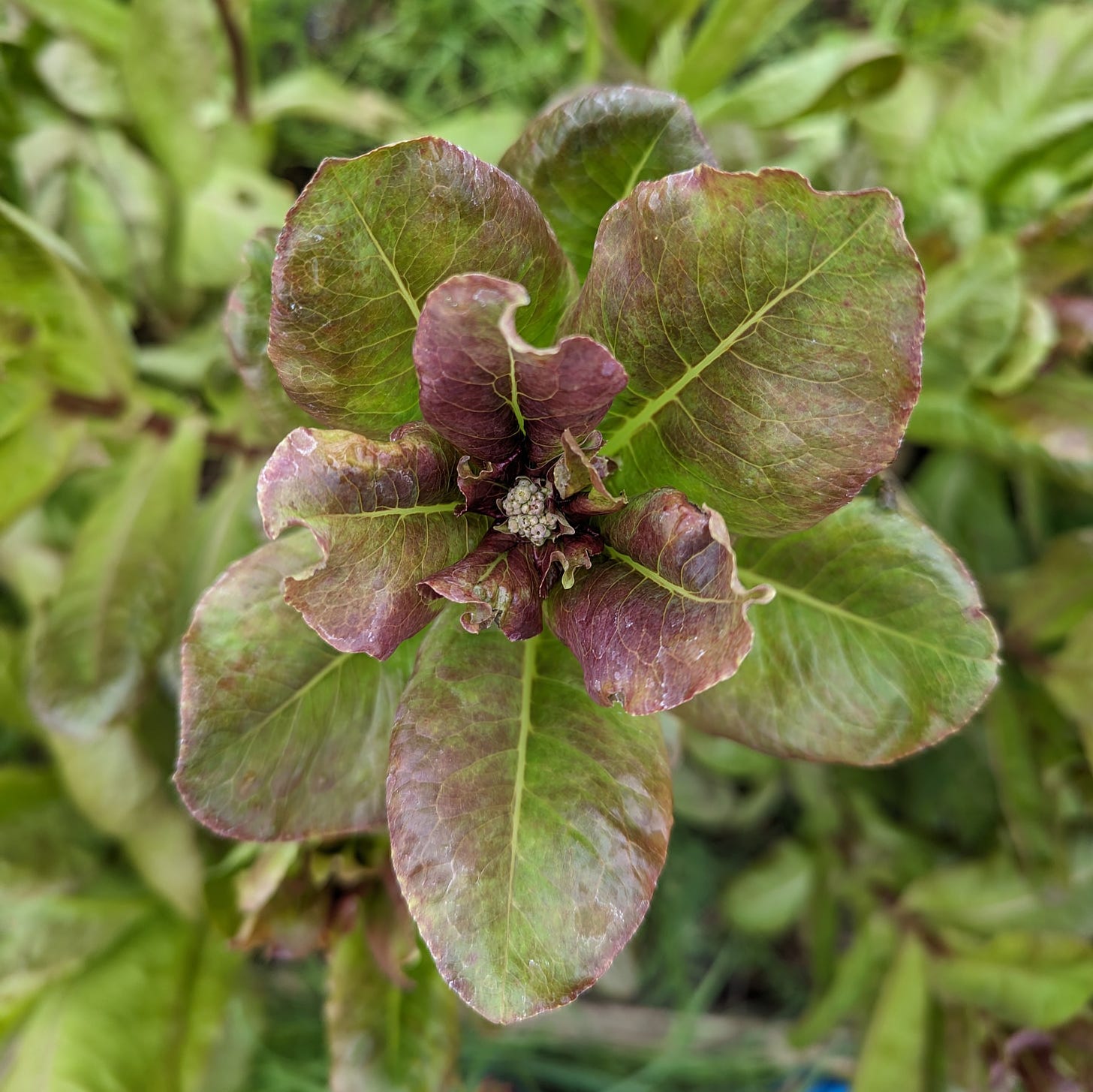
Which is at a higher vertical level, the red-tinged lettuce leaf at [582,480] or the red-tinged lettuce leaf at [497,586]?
the red-tinged lettuce leaf at [582,480]

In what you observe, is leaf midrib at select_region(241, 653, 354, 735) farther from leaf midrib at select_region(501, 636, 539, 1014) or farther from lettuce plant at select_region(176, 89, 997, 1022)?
leaf midrib at select_region(501, 636, 539, 1014)

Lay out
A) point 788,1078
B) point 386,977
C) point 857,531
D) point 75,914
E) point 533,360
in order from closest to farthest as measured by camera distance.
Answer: point 533,360 < point 857,531 < point 386,977 < point 75,914 < point 788,1078

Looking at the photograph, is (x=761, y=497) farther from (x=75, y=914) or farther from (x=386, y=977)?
(x=75, y=914)

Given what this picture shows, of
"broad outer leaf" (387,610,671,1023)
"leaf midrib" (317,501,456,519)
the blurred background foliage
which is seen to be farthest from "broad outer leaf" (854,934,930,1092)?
"leaf midrib" (317,501,456,519)

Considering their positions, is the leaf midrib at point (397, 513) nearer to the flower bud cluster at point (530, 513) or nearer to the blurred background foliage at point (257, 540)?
the flower bud cluster at point (530, 513)

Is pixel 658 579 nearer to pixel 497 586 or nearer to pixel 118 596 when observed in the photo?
pixel 497 586

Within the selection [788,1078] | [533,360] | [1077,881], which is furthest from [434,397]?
[788,1078]

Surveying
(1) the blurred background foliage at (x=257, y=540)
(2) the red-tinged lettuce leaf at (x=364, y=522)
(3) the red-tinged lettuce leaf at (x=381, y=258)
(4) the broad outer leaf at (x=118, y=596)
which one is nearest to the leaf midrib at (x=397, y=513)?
(2) the red-tinged lettuce leaf at (x=364, y=522)
